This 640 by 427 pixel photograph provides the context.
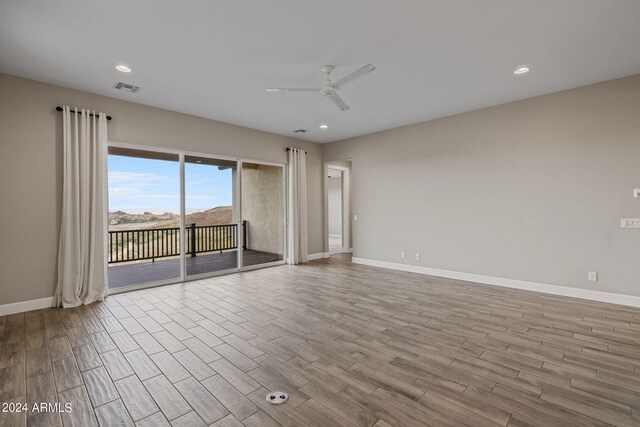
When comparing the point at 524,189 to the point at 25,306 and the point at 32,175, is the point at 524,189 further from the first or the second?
the point at 25,306

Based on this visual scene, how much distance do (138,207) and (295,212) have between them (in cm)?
314

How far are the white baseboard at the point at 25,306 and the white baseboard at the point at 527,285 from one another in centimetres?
563

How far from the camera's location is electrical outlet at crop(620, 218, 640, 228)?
3688 mm

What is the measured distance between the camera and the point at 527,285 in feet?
14.7

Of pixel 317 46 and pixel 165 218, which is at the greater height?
pixel 317 46

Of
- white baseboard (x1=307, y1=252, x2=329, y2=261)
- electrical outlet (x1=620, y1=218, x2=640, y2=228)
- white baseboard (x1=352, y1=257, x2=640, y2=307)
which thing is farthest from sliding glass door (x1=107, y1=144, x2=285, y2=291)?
electrical outlet (x1=620, y1=218, x2=640, y2=228)

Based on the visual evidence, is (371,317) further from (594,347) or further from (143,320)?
(143,320)

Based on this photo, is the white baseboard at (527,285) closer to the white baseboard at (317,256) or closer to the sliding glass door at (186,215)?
the white baseboard at (317,256)

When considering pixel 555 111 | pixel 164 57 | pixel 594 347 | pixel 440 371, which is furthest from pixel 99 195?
pixel 555 111

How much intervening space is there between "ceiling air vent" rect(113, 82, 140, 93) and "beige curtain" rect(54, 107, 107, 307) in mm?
552

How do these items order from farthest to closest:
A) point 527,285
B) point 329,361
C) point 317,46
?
point 527,285
point 317,46
point 329,361

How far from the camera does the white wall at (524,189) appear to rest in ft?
12.5

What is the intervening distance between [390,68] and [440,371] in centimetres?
322

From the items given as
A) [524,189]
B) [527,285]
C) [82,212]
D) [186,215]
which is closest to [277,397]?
[82,212]
